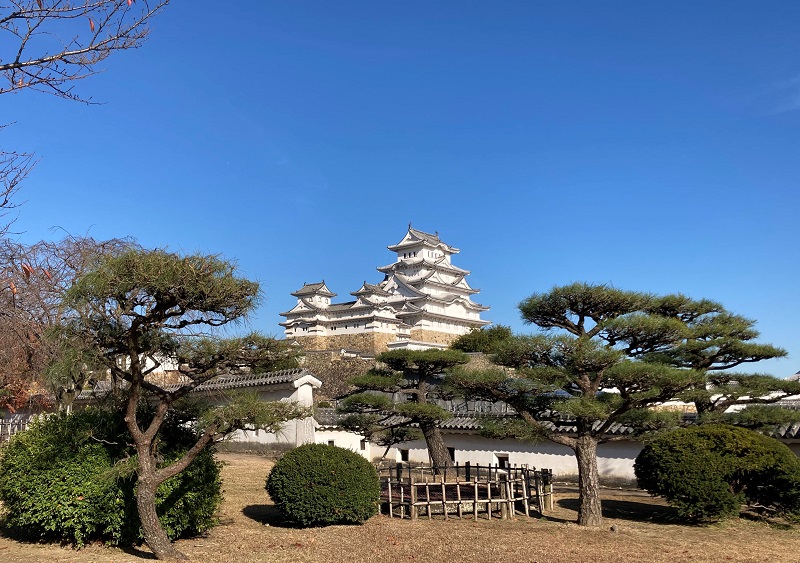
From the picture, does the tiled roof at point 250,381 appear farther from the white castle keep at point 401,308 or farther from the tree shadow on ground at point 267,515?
the white castle keep at point 401,308

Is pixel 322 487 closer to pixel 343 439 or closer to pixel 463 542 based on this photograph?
pixel 463 542

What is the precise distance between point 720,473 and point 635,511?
2.38 m

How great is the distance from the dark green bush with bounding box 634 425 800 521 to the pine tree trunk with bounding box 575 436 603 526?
139cm

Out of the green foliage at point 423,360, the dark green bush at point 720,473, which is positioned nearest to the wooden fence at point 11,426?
the green foliage at point 423,360

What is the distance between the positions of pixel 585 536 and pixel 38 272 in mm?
11214

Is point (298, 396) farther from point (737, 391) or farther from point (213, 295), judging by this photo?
point (213, 295)

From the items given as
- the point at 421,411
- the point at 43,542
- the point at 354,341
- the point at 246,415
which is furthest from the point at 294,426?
the point at 354,341

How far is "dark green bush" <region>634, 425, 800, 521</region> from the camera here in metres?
11.1

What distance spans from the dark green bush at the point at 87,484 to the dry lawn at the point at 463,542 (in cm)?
29

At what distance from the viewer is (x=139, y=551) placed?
795 cm

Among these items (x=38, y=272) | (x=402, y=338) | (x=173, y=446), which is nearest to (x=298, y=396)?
(x=38, y=272)

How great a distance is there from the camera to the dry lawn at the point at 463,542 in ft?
26.6

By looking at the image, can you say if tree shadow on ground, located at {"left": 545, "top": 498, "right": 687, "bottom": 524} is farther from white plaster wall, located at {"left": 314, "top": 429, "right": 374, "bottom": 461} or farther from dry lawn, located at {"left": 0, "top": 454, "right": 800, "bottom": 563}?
white plaster wall, located at {"left": 314, "top": 429, "right": 374, "bottom": 461}

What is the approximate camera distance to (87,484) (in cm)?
→ 795
